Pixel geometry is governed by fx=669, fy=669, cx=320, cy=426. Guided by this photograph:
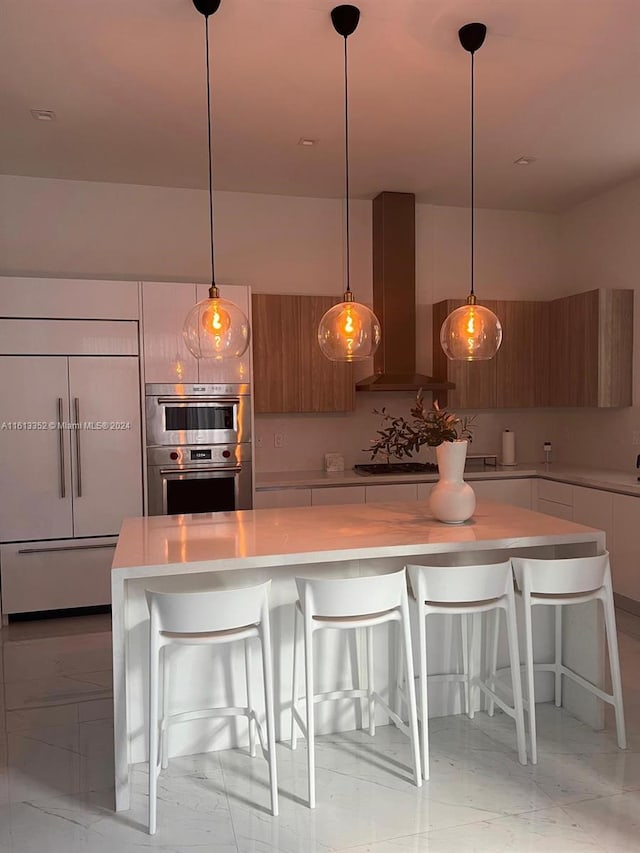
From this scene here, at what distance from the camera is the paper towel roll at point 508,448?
5688 millimetres

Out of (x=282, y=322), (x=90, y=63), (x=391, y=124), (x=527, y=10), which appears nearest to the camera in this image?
(x=527, y=10)

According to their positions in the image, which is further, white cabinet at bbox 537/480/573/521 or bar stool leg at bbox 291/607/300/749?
white cabinet at bbox 537/480/573/521

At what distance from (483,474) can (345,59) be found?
124 inches

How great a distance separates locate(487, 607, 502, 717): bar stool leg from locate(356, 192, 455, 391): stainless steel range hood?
246cm

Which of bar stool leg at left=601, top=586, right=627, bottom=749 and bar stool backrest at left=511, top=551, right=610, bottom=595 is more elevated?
bar stool backrest at left=511, top=551, right=610, bottom=595

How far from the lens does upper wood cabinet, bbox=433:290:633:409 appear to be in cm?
509

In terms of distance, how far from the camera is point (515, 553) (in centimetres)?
320

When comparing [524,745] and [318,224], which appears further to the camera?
[318,224]

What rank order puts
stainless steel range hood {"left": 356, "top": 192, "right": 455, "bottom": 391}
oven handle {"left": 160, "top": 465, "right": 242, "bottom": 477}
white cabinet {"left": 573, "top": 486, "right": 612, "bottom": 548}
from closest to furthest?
white cabinet {"left": 573, "top": 486, "right": 612, "bottom": 548}, oven handle {"left": 160, "top": 465, "right": 242, "bottom": 477}, stainless steel range hood {"left": 356, "top": 192, "right": 455, "bottom": 391}

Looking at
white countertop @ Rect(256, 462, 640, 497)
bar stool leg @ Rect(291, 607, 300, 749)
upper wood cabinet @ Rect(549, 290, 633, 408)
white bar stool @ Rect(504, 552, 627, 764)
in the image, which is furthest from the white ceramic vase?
upper wood cabinet @ Rect(549, 290, 633, 408)

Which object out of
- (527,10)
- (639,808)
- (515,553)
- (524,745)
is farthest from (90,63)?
(639,808)

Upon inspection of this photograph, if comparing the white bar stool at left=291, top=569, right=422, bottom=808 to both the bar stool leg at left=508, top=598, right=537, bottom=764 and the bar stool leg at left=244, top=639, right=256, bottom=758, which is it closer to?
the bar stool leg at left=244, top=639, right=256, bottom=758

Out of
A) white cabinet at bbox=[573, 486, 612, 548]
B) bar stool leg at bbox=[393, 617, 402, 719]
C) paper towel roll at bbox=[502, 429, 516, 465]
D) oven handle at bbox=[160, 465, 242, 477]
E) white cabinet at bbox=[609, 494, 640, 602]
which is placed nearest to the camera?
bar stool leg at bbox=[393, 617, 402, 719]

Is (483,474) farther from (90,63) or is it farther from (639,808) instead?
(90,63)
